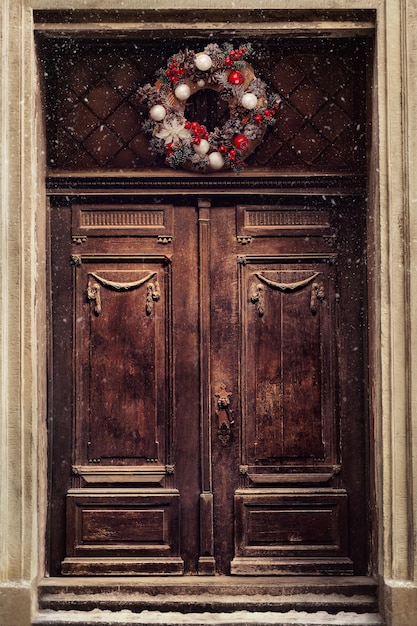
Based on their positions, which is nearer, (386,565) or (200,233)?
(386,565)

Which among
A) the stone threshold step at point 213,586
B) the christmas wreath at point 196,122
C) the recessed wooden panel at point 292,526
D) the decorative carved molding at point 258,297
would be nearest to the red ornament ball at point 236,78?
the christmas wreath at point 196,122

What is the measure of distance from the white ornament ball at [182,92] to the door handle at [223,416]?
1842 mm

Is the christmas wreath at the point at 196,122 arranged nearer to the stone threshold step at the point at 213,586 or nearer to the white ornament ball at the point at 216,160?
the white ornament ball at the point at 216,160

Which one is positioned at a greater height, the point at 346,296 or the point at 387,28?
the point at 387,28

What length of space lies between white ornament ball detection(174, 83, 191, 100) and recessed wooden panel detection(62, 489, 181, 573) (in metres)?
2.48

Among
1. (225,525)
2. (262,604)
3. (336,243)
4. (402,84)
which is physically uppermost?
(402,84)

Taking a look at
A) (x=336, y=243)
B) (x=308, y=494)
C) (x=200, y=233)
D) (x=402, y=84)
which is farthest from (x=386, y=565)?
(x=402, y=84)

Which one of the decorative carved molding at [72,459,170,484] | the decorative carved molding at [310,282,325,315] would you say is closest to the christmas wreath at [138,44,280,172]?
the decorative carved molding at [310,282,325,315]

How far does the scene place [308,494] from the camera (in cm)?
508

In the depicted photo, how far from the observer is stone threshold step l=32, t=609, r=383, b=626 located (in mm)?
4711

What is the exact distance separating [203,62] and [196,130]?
0.41 metres

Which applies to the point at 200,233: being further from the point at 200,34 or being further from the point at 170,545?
the point at 170,545

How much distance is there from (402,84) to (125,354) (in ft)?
7.75

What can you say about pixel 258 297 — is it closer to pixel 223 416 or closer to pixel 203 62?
pixel 223 416
